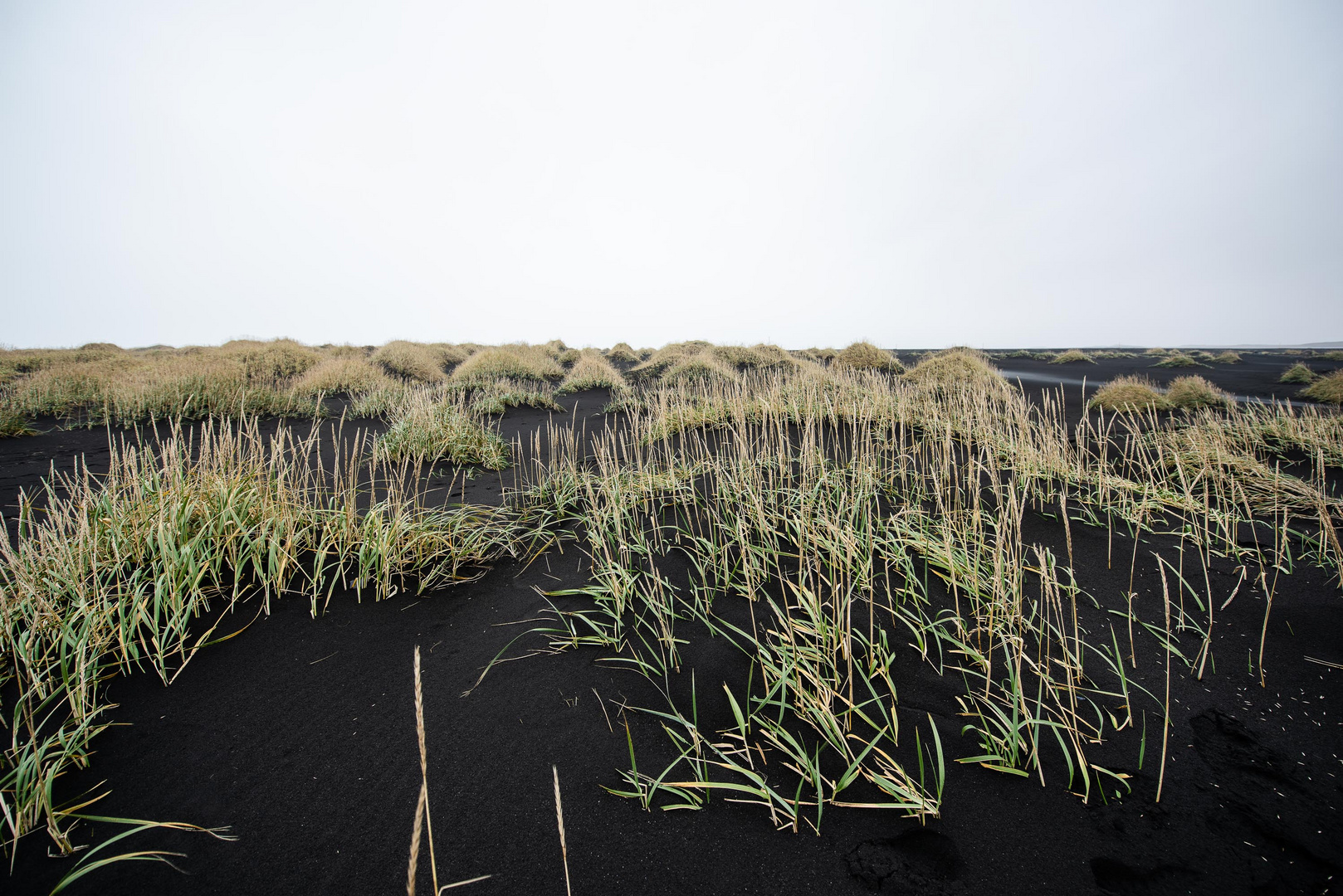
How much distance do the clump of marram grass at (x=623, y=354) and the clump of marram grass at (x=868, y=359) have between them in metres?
9.61

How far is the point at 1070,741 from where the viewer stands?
187 cm

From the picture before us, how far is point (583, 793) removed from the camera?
5.67 feet

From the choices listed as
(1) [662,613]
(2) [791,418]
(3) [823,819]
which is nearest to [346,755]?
(1) [662,613]

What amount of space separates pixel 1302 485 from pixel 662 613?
17.1 feet

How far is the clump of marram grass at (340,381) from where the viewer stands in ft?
37.1

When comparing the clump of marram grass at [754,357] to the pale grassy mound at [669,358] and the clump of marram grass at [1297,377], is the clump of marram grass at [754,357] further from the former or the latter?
the clump of marram grass at [1297,377]

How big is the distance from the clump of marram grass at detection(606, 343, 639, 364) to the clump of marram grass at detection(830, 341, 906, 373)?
9606 mm

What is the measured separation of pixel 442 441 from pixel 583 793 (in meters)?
5.46

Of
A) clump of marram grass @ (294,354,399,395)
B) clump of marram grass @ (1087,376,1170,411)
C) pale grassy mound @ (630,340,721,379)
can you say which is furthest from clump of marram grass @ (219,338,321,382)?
clump of marram grass @ (1087,376,1170,411)

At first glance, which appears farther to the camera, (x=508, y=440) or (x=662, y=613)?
(x=508, y=440)

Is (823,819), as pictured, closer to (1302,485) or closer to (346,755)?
(346,755)

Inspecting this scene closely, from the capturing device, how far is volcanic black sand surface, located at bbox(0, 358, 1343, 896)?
4.70 feet

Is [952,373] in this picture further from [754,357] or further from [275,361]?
[275,361]

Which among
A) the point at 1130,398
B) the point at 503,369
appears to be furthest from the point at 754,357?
the point at 1130,398
